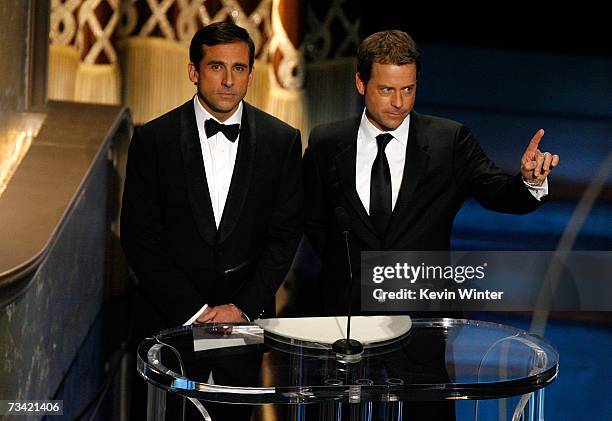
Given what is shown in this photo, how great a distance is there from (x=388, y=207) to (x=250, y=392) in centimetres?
95

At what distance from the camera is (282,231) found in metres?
3.21

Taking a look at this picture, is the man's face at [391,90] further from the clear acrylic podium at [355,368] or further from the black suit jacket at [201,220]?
the clear acrylic podium at [355,368]

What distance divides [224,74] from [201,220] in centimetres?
39

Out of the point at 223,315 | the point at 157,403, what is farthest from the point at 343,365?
the point at 223,315

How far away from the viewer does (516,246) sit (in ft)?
12.8

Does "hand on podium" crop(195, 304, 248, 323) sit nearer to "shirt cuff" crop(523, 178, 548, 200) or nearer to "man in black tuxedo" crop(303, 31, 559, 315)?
"man in black tuxedo" crop(303, 31, 559, 315)

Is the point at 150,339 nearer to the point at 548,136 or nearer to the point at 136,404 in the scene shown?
the point at 136,404

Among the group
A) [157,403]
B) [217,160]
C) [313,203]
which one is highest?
[217,160]

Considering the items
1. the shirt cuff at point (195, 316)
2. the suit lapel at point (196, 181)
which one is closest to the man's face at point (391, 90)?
the suit lapel at point (196, 181)

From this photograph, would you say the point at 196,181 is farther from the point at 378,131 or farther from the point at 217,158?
the point at 378,131

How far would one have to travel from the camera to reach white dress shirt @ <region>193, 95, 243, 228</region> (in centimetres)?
318

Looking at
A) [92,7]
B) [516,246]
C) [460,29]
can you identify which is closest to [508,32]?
[460,29]

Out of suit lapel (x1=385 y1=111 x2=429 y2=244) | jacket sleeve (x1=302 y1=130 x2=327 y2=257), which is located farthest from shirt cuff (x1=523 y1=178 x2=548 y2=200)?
jacket sleeve (x1=302 y1=130 x2=327 y2=257)

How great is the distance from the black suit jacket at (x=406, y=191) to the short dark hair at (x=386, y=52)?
0.20 m
